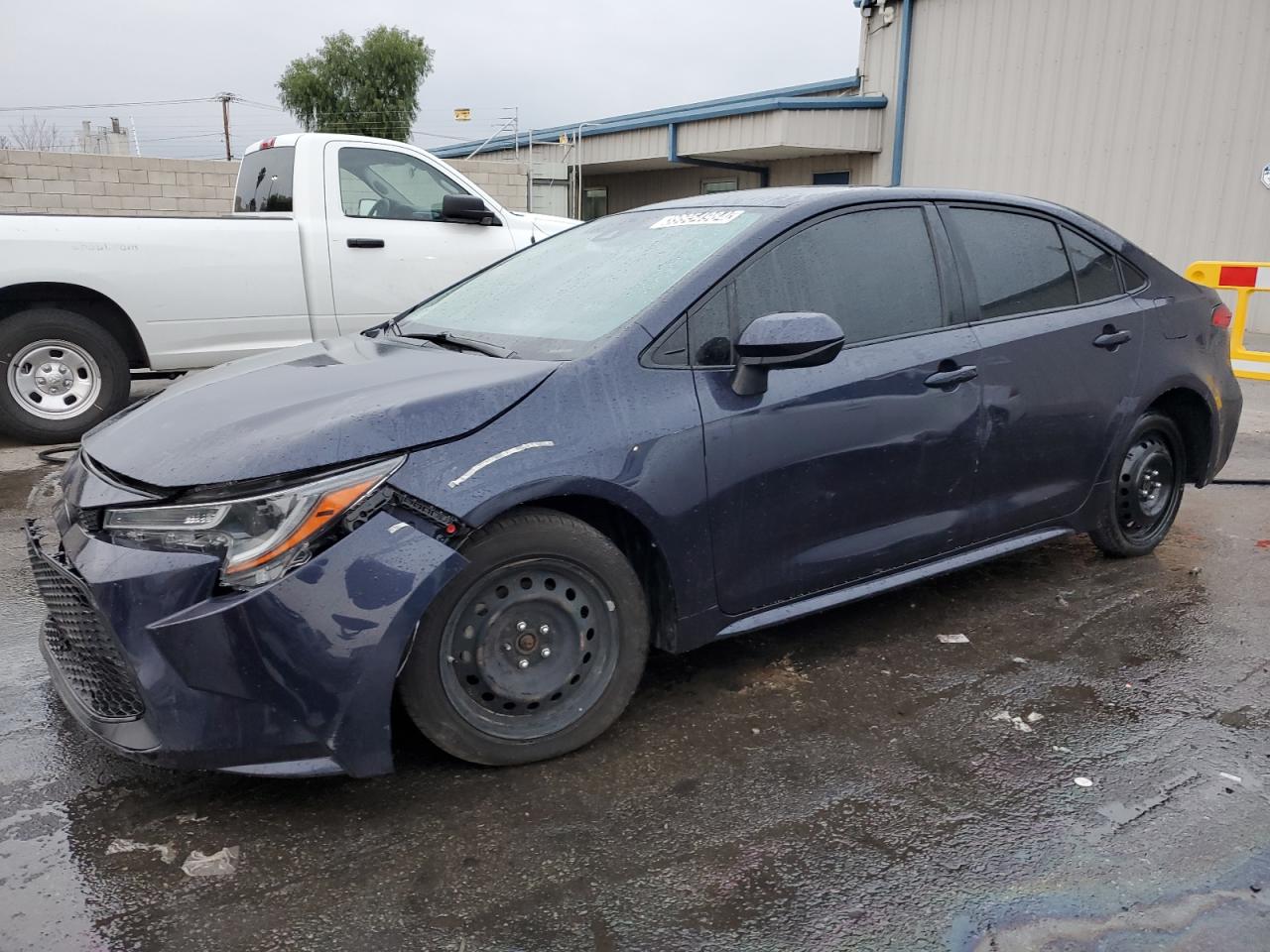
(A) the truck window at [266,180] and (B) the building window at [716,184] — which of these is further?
(B) the building window at [716,184]

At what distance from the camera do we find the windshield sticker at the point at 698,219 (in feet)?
11.6

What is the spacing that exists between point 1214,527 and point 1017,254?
Result: 7.58 feet

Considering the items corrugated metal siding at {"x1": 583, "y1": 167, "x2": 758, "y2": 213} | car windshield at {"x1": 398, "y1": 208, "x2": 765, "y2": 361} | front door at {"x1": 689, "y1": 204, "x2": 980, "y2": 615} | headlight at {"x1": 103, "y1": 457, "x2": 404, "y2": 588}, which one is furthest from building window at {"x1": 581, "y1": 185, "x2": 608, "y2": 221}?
headlight at {"x1": 103, "y1": 457, "x2": 404, "y2": 588}

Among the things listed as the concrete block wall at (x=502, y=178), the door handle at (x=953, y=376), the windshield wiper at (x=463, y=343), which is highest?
the concrete block wall at (x=502, y=178)

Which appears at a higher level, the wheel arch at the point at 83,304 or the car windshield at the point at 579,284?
the car windshield at the point at 579,284

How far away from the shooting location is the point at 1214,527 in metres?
5.36

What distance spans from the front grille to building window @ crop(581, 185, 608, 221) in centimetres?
2481

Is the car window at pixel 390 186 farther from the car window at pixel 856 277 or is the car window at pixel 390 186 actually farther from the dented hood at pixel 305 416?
the car window at pixel 856 277

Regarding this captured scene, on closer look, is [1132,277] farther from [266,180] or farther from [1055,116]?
[1055,116]

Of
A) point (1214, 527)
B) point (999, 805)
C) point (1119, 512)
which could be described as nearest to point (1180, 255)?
point (1214, 527)

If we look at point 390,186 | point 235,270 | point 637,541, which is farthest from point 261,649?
point 390,186

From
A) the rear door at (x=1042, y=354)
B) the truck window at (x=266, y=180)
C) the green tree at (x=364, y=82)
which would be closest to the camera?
the rear door at (x=1042, y=354)

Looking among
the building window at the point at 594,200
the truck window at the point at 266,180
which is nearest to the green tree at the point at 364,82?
the building window at the point at 594,200

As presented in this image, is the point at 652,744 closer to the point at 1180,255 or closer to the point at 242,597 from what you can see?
the point at 242,597
